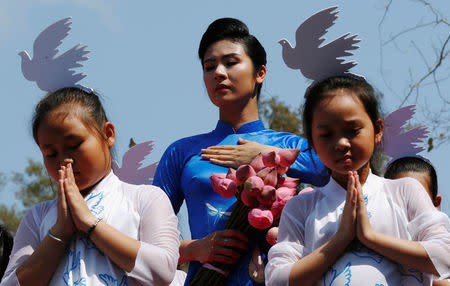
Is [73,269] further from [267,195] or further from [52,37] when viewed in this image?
[52,37]

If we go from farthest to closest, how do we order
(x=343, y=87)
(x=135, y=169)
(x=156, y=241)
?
(x=135, y=169) → (x=343, y=87) → (x=156, y=241)

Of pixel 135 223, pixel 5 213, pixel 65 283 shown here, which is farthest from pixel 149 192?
pixel 5 213

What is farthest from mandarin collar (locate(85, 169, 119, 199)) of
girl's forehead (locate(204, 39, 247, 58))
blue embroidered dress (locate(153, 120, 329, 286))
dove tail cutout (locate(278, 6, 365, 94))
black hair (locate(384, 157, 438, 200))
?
black hair (locate(384, 157, 438, 200))

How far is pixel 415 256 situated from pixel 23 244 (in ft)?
4.84

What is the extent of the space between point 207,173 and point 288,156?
0.47 m

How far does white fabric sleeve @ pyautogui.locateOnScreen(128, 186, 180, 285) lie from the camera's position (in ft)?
9.36

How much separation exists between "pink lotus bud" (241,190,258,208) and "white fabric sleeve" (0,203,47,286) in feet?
2.69

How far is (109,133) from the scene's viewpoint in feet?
10.7

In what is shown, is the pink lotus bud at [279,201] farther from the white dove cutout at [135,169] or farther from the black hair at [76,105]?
the white dove cutout at [135,169]

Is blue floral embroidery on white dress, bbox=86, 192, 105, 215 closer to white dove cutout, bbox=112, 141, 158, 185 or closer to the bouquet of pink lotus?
the bouquet of pink lotus

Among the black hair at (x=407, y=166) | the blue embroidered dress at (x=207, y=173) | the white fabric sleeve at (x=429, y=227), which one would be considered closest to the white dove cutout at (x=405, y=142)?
the black hair at (x=407, y=166)

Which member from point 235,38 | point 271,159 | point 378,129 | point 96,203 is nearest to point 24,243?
point 96,203

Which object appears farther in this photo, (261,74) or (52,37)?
(261,74)

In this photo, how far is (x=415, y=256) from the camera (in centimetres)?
266
